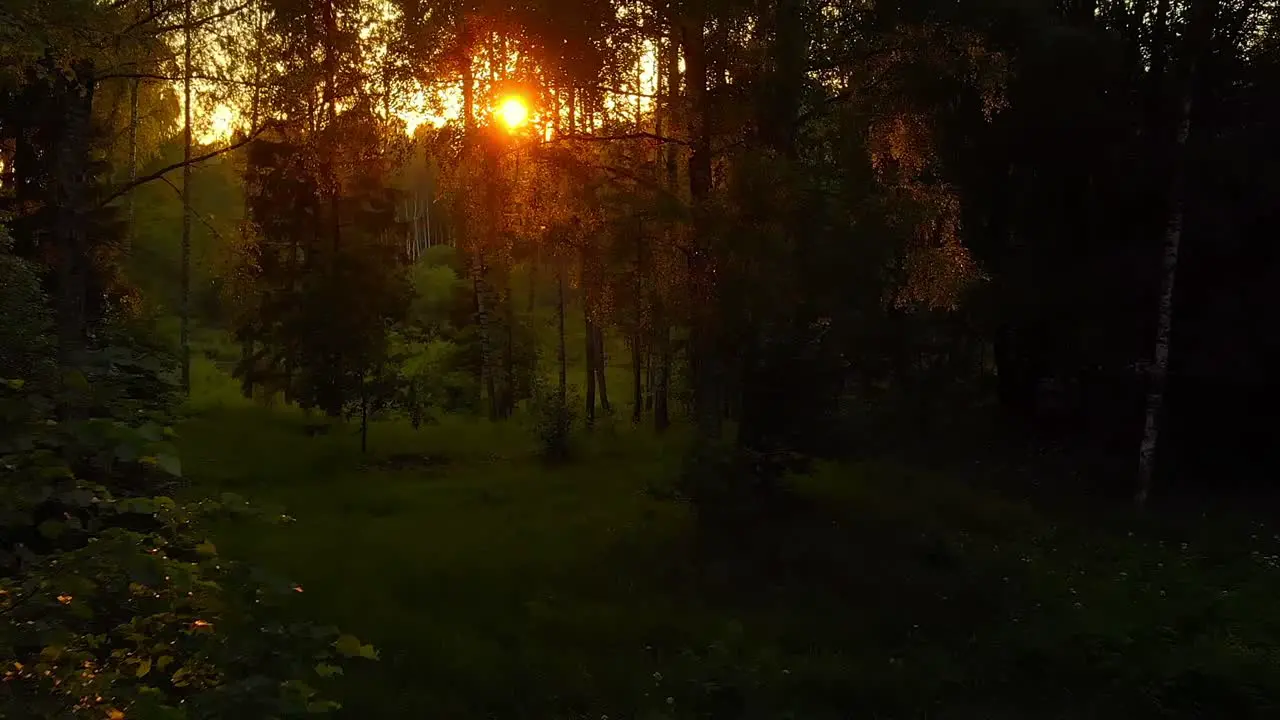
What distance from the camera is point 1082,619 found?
866 cm

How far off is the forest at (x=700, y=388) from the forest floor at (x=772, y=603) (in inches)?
2.6

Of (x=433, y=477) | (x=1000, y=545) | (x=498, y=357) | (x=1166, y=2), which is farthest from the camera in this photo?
(x=498, y=357)

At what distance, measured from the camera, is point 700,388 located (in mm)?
11570

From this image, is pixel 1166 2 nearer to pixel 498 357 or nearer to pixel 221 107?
pixel 221 107

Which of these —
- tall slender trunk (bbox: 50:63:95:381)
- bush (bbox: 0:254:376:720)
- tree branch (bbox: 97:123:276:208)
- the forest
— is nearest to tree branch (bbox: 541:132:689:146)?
the forest

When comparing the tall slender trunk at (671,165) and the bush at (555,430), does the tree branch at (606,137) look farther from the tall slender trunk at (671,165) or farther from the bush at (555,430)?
the bush at (555,430)

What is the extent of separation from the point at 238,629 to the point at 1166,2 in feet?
62.4

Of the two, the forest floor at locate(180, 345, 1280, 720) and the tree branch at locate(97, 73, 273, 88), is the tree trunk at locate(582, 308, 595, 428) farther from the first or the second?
the tree branch at locate(97, 73, 273, 88)

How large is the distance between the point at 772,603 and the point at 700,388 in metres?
3.13

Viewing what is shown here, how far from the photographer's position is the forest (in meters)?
5.49

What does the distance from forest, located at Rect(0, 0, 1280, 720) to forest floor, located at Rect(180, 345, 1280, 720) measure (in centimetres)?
7

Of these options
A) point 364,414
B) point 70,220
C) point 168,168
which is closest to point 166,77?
point 168,168

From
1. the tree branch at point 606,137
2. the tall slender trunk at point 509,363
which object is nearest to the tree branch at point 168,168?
the tree branch at point 606,137

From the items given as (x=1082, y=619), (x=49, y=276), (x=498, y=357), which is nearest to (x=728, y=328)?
(x=1082, y=619)
